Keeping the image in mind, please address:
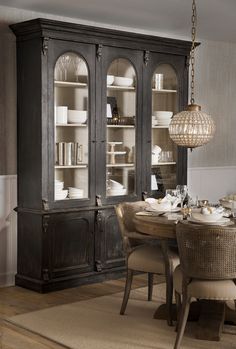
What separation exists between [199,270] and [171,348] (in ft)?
1.79

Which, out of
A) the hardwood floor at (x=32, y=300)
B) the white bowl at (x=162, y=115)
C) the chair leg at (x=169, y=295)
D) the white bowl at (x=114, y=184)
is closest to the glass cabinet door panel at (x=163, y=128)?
the white bowl at (x=162, y=115)

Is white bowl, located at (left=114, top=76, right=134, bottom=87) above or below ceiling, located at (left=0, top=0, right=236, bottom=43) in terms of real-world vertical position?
below

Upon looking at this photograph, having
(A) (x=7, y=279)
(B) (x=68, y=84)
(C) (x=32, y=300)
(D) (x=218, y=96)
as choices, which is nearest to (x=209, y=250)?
(C) (x=32, y=300)

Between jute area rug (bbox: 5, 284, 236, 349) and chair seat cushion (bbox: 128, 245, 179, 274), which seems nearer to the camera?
jute area rug (bbox: 5, 284, 236, 349)

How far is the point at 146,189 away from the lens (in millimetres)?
5969

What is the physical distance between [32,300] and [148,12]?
270 centimetres

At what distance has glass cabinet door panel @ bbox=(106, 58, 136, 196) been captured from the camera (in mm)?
5711

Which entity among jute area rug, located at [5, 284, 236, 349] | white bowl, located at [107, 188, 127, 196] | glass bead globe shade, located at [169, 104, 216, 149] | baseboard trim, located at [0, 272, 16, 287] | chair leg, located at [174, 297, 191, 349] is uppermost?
glass bead globe shade, located at [169, 104, 216, 149]

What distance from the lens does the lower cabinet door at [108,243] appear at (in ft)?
18.5

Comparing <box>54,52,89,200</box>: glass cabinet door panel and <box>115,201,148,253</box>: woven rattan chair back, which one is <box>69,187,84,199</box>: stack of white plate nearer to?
<box>54,52,89,200</box>: glass cabinet door panel

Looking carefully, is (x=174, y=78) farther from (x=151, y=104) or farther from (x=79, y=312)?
(x=79, y=312)

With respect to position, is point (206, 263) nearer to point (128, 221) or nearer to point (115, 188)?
point (128, 221)

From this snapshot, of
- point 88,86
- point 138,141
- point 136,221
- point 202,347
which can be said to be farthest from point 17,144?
point 202,347

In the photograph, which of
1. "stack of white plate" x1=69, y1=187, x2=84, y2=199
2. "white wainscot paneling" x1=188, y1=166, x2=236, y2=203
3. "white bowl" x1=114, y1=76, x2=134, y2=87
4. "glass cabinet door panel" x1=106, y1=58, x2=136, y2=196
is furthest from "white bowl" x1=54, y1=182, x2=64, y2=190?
Answer: "white wainscot paneling" x1=188, y1=166, x2=236, y2=203
